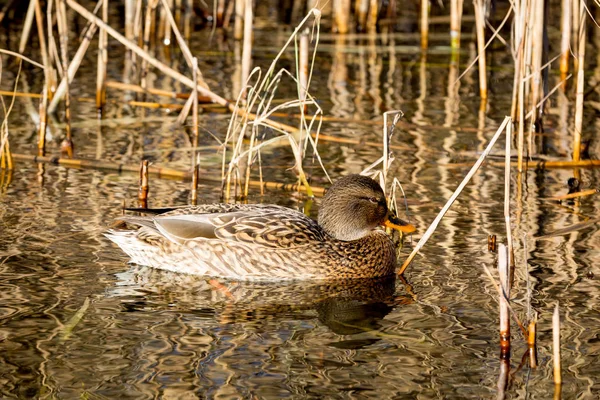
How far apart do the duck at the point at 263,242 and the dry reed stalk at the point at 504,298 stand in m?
1.76

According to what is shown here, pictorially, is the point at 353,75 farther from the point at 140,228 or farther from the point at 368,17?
the point at 140,228

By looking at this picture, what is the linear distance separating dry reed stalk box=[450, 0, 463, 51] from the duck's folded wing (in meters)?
6.93

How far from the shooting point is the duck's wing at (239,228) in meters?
7.24

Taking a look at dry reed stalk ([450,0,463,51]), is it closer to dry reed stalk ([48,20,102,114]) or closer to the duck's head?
dry reed stalk ([48,20,102,114])

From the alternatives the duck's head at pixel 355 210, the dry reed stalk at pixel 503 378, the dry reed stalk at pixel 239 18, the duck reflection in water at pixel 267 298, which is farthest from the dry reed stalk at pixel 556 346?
the dry reed stalk at pixel 239 18

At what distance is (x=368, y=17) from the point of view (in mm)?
16656

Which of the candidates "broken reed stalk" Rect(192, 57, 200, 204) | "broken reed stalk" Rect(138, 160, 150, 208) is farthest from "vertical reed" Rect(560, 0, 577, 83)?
"broken reed stalk" Rect(138, 160, 150, 208)

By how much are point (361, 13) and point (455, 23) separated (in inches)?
91.4

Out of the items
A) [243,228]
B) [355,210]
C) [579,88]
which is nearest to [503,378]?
[355,210]

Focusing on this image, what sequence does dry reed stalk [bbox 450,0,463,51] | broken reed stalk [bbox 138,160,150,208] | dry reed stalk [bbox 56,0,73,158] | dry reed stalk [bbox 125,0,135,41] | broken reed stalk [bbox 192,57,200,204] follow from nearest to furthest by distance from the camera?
broken reed stalk [bbox 138,160,150,208] < broken reed stalk [bbox 192,57,200,204] < dry reed stalk [bbox 56,0,73,158] < dry reed stalk [bbox 125,0,135,41] < dry reed stalk [bbox 450,0,463,51]

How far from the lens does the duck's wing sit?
724 centimetres

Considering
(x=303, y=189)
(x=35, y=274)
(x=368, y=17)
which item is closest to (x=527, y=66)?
(x=303, y=189)

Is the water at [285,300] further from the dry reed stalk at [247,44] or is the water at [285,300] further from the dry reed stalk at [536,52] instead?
the dry reed stalk at [247,44]

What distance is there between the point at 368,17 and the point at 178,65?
377 cm
